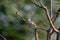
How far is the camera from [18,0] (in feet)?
10.8

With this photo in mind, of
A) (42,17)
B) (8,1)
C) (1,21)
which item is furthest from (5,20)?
(42,17)

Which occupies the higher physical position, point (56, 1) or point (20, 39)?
point (56, 1)

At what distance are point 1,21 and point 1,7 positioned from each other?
0.61ft

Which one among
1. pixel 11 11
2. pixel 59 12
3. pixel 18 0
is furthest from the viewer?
pixel 18 0

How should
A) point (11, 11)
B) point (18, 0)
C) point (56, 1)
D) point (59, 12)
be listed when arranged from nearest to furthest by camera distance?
point (59, 12)
point (56, 1)
point (11, 11)
point (18, 0)

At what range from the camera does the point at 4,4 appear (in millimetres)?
3086

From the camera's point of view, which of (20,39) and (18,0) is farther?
(18,0)

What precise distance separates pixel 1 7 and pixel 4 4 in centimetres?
9

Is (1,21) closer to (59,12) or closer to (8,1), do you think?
(8,1)

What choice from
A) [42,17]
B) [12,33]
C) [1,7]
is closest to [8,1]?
[1,7]

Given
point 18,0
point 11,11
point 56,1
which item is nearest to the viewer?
point 56,1

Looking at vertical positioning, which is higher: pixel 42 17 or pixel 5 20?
pixel 42 17

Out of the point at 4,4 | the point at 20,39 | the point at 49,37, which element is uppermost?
the point at 49,37

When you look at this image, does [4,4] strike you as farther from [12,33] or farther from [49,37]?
[49,37]
